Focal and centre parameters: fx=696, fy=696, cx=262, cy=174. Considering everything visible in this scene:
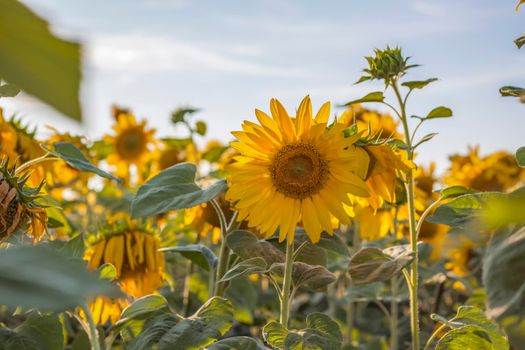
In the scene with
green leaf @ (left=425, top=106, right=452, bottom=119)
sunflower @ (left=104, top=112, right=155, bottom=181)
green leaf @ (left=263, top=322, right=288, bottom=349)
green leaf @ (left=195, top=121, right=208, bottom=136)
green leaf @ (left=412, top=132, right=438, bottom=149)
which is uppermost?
sunflower @ (left=104, top=112, right=155, bottom=181)

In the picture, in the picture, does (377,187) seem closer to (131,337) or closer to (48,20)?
(131,337)

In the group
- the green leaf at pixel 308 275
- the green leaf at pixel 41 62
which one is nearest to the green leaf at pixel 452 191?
the green leaf at pixel 308 275

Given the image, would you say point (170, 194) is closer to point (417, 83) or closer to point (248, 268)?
point (248, 268)

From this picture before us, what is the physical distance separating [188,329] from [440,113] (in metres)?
0.51

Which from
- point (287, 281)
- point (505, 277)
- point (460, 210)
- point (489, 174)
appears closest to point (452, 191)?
point (460, 210)

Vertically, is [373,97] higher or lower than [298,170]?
higher

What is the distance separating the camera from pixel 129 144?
2.92m

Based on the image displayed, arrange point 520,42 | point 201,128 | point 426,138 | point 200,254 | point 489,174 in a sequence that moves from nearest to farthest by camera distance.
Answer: point 520,42
point 426,138
point 200,254
point 201,128
point 489,174

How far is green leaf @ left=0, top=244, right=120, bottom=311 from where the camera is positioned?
0.31 ft

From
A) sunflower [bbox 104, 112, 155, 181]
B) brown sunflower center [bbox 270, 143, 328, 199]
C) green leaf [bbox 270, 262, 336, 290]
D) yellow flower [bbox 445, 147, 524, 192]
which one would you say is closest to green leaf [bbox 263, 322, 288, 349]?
green leaf [bbox 270, 262, 336, 290]

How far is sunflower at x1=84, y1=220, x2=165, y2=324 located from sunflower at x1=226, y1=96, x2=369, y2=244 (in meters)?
0.33

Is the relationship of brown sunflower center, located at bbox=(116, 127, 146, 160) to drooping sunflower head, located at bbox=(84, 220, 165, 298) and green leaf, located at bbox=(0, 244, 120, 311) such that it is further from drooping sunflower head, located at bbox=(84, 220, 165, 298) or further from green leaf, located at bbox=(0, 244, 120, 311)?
green leaf, located at bbox=(0, 244, 120, 311)

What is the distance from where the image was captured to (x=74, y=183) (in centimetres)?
205

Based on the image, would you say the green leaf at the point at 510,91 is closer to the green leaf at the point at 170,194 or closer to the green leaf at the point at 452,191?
the green leaf at the point at 452,191
